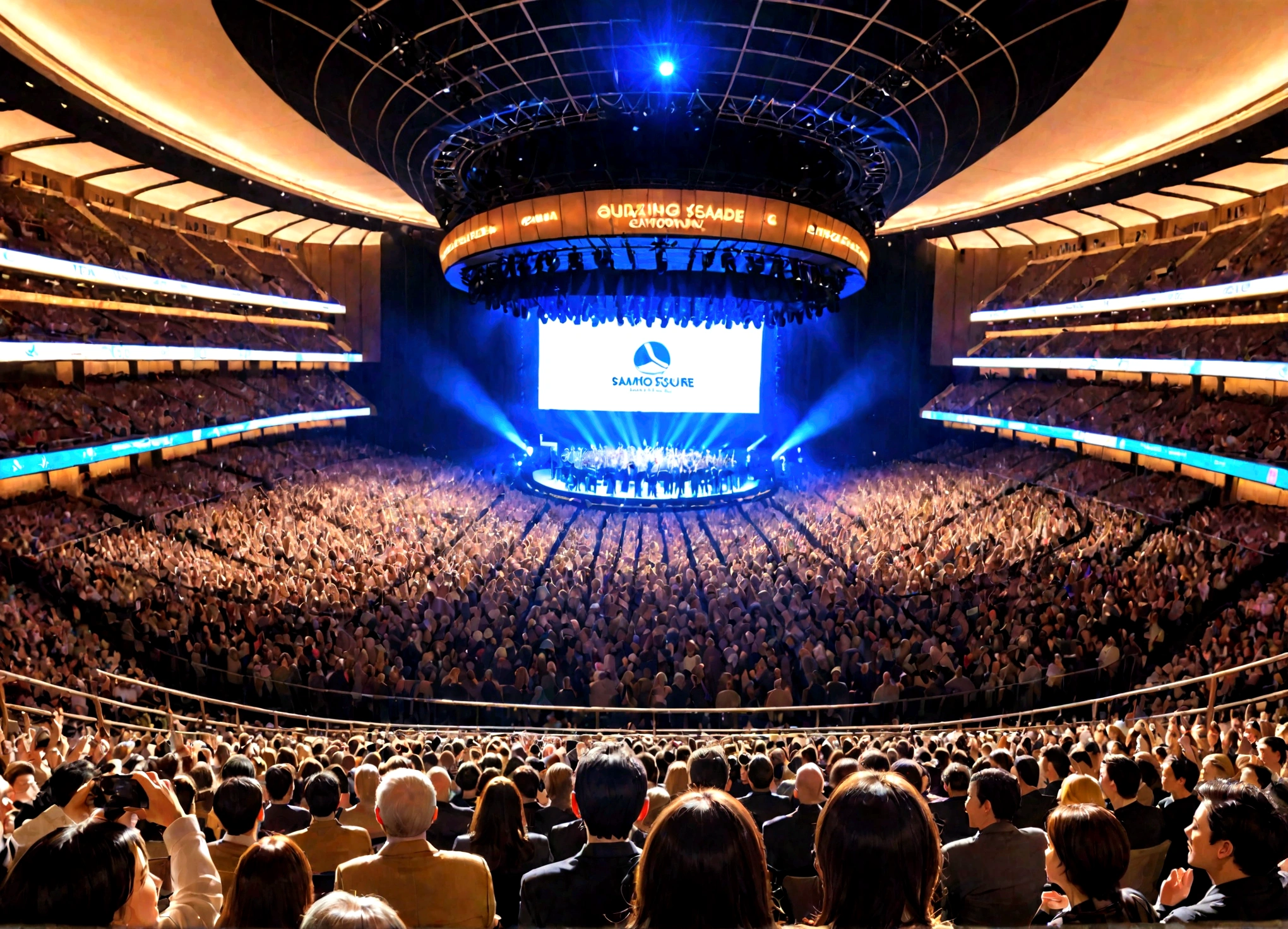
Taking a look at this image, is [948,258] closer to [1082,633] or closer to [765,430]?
[765,430]

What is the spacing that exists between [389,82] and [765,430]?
22.8m

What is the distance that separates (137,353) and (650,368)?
1589 centimetres

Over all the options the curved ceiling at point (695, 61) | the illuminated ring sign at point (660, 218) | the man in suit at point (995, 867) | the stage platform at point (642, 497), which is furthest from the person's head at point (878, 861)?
the stage platform at point (642, 497)

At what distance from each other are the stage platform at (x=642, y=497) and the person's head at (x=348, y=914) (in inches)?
881

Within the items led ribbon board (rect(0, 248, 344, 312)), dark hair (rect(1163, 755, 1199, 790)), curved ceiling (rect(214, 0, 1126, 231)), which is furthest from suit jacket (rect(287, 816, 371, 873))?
led ribbon board (rect(0, 248, 344, 312))

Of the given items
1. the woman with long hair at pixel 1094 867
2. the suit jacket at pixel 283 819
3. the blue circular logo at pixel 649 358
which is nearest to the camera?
the woman with long hair at pixel 1094 867

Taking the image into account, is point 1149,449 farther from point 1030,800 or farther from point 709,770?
point 709,770

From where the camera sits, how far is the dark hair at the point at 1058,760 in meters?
5.62

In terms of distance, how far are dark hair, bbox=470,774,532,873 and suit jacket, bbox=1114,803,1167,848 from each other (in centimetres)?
300

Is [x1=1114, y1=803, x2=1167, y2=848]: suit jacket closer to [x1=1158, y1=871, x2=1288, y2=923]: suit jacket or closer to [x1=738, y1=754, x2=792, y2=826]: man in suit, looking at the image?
[x1=1158, y1=871, x2=1288, y2=923]: suit jacket

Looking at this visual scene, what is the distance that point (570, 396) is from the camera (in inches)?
1144

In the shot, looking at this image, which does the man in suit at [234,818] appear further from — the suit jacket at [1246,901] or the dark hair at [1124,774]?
the dark hair at [1124,774]

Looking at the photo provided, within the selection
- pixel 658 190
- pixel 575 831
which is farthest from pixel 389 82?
pixel 575 831

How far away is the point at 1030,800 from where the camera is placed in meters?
4.78
